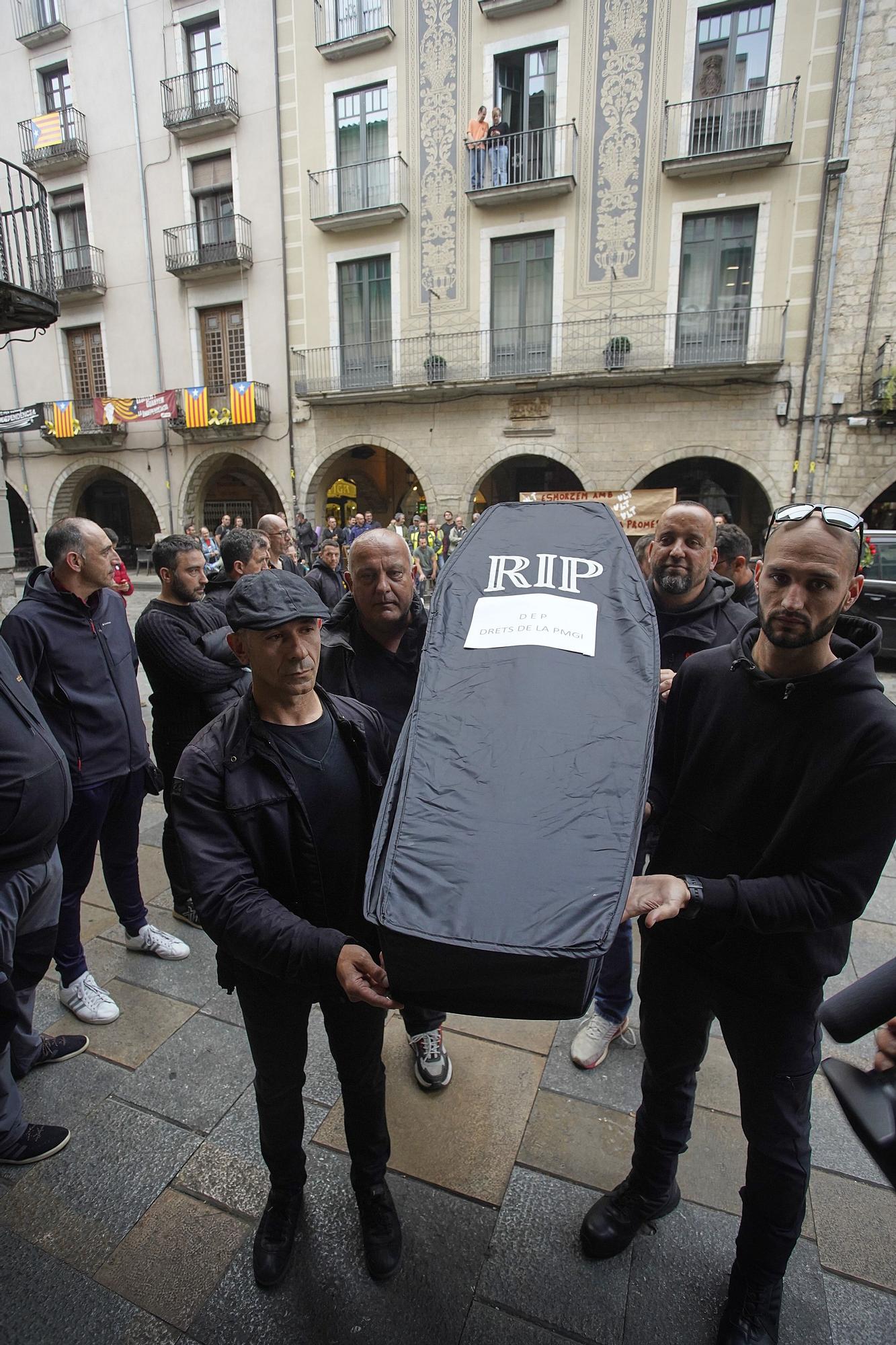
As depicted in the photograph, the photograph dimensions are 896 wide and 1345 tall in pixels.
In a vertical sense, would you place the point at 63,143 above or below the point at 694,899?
above

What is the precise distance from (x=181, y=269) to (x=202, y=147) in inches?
110

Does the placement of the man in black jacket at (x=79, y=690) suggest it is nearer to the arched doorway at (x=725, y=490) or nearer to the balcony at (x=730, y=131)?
the balcony at (x=730, y=131)

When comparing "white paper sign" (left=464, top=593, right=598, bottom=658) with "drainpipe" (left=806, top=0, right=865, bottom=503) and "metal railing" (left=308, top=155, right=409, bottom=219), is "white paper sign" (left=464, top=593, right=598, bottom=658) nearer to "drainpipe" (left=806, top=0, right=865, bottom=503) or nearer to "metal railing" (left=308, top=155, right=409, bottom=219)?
"drainpipe" (left=806, top=0, right=865, bottom=503)

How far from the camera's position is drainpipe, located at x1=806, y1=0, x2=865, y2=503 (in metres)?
11.3

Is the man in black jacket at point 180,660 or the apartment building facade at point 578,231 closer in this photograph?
the man in black jacket at point 180,660

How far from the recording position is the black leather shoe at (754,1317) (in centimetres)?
165

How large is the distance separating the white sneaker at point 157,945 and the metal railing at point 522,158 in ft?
48.4

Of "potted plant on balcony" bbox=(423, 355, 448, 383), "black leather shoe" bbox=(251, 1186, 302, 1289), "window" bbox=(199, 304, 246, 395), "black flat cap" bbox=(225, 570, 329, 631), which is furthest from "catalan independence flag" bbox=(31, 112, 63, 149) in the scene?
"black leather shoe" bbox=(251, 1186, 302, 1289)

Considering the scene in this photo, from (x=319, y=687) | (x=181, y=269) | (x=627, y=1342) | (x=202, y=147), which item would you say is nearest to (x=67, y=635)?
(x=319, y=687)

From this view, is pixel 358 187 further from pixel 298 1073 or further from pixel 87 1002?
pixel 298 1073

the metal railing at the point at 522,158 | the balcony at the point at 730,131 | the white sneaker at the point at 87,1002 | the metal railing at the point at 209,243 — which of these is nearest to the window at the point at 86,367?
the metal railing at the point at 209,243

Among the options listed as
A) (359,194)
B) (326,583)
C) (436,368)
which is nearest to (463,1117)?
(326,583)

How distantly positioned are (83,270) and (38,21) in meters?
6.21

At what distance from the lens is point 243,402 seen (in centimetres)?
1622
